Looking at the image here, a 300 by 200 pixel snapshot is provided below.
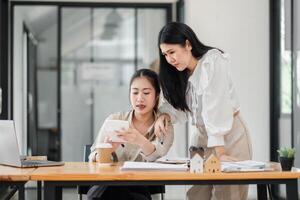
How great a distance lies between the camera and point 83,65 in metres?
7.01

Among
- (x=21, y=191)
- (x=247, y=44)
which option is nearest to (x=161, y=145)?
(x=21, y=191)

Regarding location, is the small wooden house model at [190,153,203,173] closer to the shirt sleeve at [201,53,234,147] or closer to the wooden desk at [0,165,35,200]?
the shirt sleeve at [201,53,234,147]

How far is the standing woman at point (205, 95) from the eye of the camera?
7.78ft

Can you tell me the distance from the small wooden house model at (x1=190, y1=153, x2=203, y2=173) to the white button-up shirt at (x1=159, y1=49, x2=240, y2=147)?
222 mm

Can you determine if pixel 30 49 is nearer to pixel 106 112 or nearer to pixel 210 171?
pixel 106 112

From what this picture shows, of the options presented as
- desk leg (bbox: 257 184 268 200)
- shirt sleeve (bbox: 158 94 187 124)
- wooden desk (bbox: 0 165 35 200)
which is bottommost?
desk leg (bbox: 257 184 268 200)


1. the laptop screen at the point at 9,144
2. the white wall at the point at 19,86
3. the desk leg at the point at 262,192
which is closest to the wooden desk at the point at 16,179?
the laptop screen at the point at 9,144

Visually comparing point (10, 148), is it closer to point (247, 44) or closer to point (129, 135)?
point (129, 135)

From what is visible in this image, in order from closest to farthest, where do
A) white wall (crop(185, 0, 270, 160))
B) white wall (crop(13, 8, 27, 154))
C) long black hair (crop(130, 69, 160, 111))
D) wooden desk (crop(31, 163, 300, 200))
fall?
wooden desk (crop(31, 163, 300, 200)) → long black hair (crop(130, 69, 160, 111)) → white wall (crop(185, 0, 270, 160)) → white wall (crop(13, 8, 27, 154))

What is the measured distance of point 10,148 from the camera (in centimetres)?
248

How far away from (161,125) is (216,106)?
0.42 metres

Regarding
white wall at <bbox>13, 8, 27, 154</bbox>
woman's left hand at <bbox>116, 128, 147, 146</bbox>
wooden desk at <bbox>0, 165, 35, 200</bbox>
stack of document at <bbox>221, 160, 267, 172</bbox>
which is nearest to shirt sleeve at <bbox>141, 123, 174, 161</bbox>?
woman's left hand at <bbox>116, 128, 147, 146</bbox>

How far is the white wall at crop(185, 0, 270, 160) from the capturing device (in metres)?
5.83

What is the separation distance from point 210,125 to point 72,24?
474cm
